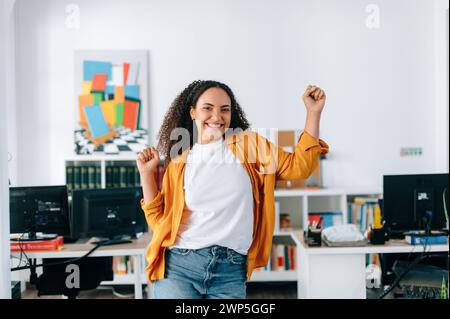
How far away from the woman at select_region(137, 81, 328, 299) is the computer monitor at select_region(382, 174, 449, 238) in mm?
1120

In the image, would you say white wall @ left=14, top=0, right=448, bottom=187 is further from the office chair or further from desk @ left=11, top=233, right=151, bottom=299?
desk @ left=11, top=233, right=151, bottom=299

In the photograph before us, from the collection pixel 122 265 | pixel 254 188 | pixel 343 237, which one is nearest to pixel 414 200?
pixel 343 237

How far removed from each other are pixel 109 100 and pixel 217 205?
9.30 ft

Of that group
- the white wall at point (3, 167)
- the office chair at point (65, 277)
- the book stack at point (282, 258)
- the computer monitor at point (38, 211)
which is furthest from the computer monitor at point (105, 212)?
the book stack at point (282, 258)

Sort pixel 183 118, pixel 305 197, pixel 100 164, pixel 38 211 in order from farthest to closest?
pixel 100 164 → pixel 305 197 → pixel 38 211 → pixel 183 118

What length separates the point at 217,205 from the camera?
1.16m

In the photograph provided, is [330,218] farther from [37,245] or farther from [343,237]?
[37,245]

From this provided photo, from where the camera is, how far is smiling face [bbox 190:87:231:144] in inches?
47.6

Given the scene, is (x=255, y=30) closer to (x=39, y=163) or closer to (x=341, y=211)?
(x=341, y=211)

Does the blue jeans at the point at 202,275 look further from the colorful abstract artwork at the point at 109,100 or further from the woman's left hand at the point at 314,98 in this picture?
the colorful abstract artwork at the point at 109,100

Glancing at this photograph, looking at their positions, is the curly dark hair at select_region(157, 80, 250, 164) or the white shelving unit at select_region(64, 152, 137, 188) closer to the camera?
the curly dark hair at select_region(157, 80, 250, 164)

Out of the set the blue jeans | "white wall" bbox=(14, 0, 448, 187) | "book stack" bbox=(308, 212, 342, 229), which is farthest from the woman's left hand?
"white wall" bbox=(14, 0, 448, 187)

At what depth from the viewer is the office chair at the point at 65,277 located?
248 cm

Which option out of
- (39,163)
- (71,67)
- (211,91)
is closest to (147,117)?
(71,67)
